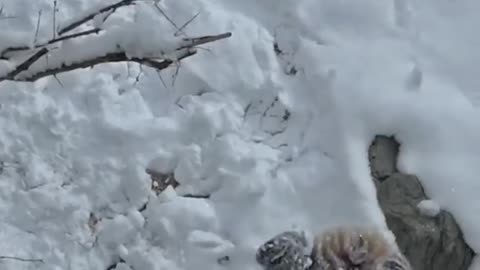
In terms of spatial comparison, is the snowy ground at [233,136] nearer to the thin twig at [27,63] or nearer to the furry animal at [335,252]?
the furry animal at [335,252]

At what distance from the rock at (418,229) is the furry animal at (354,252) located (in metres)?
0.22

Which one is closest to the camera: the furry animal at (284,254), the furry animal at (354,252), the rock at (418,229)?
the furry animal at (354,252)

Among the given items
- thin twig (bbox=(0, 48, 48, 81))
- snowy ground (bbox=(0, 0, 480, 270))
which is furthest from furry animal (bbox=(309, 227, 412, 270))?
thin twig (bbox=(0, 48, 48, 81))

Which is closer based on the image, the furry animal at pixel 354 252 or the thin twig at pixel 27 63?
the thin twig at pixel 27 63

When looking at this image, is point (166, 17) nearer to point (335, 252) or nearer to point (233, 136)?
point (233, 136)

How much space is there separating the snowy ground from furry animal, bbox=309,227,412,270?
21cm

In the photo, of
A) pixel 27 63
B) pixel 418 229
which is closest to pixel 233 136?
pixel 418 229

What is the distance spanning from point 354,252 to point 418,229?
21.7 inches

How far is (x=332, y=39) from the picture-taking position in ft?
17.0

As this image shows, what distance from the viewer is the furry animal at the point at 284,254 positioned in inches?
170

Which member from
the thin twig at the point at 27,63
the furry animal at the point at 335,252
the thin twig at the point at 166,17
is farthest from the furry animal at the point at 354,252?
the thin twig at the point at 27,63

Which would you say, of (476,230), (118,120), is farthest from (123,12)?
(476,230)

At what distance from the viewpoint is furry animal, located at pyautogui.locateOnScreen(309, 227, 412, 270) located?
4199 millimetres

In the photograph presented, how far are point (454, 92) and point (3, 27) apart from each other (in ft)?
7.33
